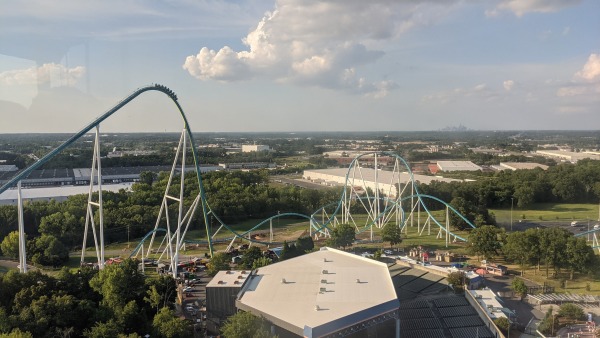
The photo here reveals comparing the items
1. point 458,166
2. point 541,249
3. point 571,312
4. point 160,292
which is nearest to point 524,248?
point 541,249

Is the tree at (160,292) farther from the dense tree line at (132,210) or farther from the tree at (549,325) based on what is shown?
the tree at (549,325)

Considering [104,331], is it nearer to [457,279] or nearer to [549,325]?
[457,279]

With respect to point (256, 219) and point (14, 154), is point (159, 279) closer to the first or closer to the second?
point (256, 219)

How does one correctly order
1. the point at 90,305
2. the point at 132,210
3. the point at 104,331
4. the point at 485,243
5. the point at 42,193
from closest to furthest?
Result: the point at 104,331 → the point at 90,305 → the point at 485,243 → the point at 132,210 → the point at 42,193

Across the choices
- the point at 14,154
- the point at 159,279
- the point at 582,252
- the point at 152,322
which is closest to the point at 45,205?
the point at 14,154

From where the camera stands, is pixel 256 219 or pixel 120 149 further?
pixel 120 149

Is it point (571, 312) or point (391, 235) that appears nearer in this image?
point (571, 312)

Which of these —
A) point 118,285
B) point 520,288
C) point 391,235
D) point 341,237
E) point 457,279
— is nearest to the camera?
point 118,285
